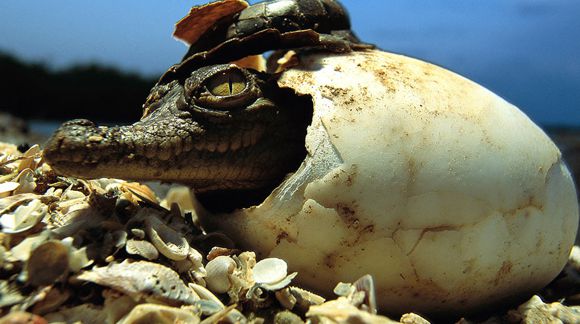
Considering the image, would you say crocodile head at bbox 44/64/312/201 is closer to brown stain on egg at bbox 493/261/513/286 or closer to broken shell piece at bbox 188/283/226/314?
broken shell piece at bbox 188/283/226/314

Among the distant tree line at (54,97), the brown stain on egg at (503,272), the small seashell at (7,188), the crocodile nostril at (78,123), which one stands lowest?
the distant tree line at (54,97)

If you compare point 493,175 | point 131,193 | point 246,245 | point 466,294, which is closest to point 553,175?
point 493,175

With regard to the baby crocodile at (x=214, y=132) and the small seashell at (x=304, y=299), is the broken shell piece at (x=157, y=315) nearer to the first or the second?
the small seashell at (x=304, y=299)

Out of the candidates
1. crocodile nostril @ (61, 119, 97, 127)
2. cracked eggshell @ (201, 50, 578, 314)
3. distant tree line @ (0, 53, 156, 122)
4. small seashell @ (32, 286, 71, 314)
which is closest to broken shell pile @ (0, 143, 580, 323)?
small seashell @ (32, 286, 71, 314)

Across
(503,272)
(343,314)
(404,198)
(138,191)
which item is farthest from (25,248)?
(503,272)

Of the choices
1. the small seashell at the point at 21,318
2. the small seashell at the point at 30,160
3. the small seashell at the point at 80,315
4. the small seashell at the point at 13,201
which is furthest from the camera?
the small seashell at the point at 30,160

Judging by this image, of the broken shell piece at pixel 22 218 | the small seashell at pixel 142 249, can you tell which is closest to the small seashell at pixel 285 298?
the small seashell at pixel 142 249

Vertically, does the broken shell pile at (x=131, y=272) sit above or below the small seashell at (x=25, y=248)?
below

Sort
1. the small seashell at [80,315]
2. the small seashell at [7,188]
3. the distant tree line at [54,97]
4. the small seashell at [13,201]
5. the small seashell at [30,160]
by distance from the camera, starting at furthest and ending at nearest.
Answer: the distant tree line at [54,97], the small seashell at [30,160], the small seashell at [7,188], the small seashell at [13,201], the small seashell at [80,315]

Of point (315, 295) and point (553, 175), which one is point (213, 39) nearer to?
point (315, 295)
